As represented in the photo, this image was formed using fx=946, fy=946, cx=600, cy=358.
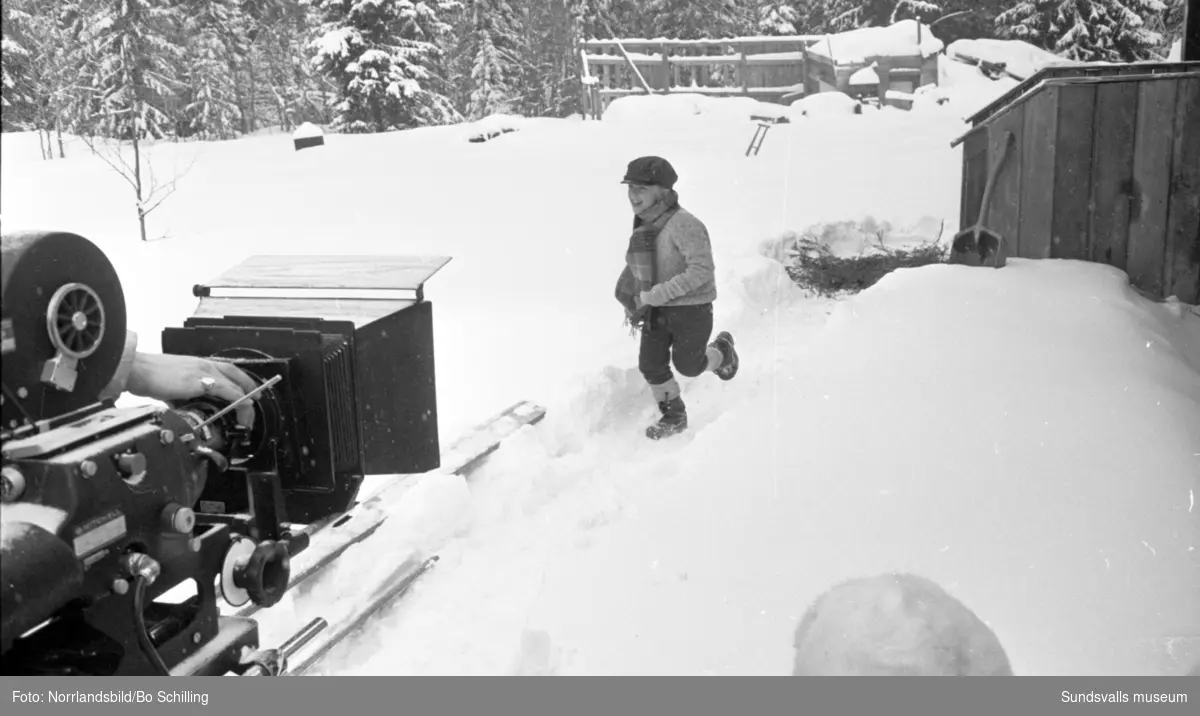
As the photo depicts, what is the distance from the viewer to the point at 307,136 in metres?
8.51

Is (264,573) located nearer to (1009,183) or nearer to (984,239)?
(1009,183)

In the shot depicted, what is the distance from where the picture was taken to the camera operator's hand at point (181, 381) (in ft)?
5.51

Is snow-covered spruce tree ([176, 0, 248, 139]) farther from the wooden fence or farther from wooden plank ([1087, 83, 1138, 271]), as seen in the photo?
wooden plank ([1087, 83, 1138, 271])

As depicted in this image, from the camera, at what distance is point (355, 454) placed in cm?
195

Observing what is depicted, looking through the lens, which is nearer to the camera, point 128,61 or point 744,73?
point 128,61

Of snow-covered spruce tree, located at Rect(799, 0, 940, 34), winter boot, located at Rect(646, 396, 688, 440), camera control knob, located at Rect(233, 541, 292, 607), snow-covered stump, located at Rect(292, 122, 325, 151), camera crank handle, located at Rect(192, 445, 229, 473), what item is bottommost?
winter boot, located at Rect(646, 396, 688, 440)

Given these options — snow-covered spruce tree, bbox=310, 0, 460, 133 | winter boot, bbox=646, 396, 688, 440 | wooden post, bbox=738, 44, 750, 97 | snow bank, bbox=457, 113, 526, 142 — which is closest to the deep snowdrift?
winter boot, bbox=646, 396, 688, 440

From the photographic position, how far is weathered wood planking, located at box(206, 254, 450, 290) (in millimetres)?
2184

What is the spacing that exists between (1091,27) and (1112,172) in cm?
91

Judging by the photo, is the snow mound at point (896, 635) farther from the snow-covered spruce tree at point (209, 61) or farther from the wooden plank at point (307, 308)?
the snow-covered spruce tree at point (209, 61)

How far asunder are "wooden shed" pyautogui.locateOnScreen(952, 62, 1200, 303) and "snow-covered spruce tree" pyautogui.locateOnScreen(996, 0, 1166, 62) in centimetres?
27

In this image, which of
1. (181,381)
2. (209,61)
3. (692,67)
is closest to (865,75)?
(692,67)

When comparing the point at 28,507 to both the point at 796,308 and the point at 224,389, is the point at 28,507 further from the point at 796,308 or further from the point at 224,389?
the point at 796,308
